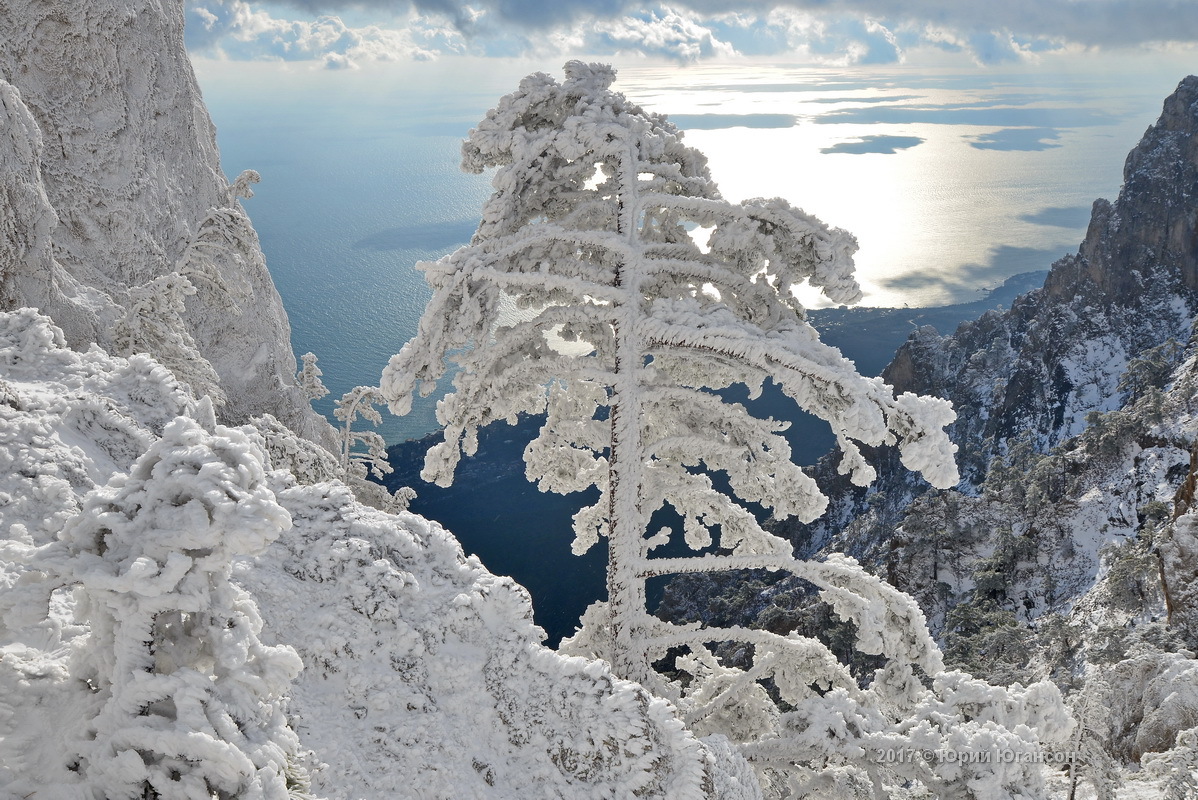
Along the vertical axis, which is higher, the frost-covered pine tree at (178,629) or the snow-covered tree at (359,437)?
the frost-covered pine tree at (178,629)

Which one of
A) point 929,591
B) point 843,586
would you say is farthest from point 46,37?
point 929,591

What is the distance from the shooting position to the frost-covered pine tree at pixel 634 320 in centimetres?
576

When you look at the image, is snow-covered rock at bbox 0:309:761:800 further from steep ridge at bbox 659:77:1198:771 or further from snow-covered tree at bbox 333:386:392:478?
snow-covered tree at bbox 333:386:392:478

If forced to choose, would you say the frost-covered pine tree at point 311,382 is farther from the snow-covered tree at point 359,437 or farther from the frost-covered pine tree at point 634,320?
the frost-covered pine tree at point 634,320

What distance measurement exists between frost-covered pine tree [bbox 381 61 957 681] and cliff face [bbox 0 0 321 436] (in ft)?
21.2

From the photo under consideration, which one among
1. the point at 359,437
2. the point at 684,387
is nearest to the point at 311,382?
the point at 359,437

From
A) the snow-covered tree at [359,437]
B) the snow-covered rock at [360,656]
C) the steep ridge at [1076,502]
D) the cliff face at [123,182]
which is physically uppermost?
the cliff face at [123,182]

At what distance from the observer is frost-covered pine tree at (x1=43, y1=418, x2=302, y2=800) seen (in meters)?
2.28

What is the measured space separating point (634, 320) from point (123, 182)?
1243 cm

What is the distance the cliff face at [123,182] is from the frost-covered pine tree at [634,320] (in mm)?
6468

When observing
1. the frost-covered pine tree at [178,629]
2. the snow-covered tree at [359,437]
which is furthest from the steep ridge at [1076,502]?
the frost-covered pine tree at [178,629]

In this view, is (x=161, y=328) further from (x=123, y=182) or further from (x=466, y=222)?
(x=466, y=222)

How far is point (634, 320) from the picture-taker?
600cm

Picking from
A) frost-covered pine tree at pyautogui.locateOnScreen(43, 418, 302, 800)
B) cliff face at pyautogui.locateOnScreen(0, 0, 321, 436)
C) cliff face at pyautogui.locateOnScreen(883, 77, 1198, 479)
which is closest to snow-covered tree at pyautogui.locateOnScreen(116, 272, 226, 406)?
cliff face at pyautogui.locateOnScreen(0, 0, 321, 436)
